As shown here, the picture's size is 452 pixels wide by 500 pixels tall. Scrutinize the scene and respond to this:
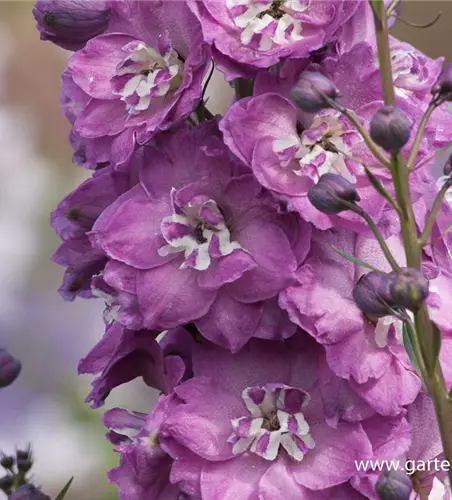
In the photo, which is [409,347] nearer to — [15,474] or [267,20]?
[267,20]

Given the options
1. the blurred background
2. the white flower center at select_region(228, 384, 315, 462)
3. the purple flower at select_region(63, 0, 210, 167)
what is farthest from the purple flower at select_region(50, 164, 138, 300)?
the blurred background

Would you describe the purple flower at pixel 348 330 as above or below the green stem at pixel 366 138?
below

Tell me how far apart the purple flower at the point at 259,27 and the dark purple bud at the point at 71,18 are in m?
0.07

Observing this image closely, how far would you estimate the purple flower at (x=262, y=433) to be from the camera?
45 cm

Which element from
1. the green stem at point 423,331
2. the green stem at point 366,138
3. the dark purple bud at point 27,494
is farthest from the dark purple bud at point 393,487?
the dark purple bud at point 27,494

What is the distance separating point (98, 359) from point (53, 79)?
1.12 meters

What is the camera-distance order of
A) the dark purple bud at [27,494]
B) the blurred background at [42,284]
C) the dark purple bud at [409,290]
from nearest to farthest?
the dark purple bud at [409,290]
the dark purple bud at [27,494]
the blurred background at [42,284]

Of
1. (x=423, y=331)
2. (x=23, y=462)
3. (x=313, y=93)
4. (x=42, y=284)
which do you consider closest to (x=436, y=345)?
(x=423, y=331)

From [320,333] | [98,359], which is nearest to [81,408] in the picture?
[98,359]

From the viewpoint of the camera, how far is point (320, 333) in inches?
17.4

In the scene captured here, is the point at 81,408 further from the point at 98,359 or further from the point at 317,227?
the point at 317,227

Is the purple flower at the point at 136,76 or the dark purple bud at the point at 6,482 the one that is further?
the dark purple bud at the point at 6,482

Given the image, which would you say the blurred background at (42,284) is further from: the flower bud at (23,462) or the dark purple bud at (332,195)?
the dark purple bud at (332,195)

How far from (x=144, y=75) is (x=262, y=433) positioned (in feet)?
0.59
